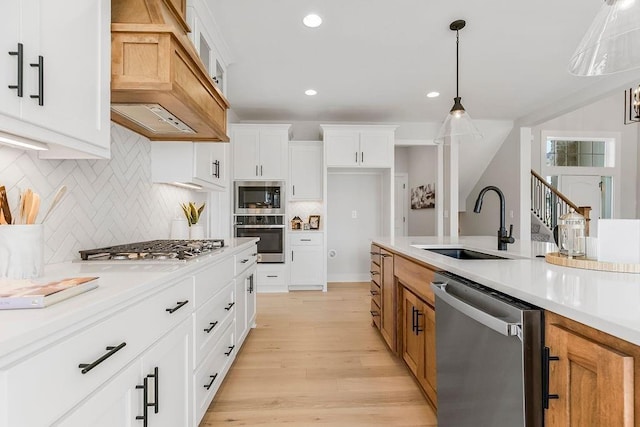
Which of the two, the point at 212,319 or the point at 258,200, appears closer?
the point at 212,319

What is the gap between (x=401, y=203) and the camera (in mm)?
6543

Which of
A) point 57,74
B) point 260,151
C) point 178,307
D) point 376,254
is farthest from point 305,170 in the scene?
point 57,74

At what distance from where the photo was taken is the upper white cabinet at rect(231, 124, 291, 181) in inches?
188

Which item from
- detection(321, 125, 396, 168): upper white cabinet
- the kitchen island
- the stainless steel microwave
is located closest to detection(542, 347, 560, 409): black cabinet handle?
the kitchen island

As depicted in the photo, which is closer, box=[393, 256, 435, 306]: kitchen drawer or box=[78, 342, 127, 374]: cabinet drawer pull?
box=[78, 342, 127, 374]: cabinet drawer pull

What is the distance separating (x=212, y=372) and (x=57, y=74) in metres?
1.55

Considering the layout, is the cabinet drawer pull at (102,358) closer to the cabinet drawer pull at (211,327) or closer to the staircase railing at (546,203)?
the cabinet drawer pull at (211,327)

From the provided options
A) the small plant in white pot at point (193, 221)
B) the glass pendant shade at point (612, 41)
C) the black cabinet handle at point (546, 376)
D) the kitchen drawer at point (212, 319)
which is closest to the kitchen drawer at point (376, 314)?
the kitchen drawer at point (212, 319)

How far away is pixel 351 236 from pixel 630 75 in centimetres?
400

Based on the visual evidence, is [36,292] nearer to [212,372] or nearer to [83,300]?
[83,300]

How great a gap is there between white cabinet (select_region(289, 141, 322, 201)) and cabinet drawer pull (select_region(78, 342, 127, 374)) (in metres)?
4.09

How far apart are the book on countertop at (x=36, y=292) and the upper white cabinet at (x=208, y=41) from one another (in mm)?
1917

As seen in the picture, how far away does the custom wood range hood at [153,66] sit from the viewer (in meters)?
1.48

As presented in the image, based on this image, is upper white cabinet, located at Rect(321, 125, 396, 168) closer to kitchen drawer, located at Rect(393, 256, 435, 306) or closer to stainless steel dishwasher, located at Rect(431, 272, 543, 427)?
kitchen drawer, located at Rect(393, 256, 435, 306)
